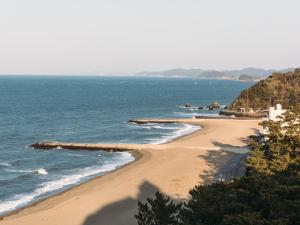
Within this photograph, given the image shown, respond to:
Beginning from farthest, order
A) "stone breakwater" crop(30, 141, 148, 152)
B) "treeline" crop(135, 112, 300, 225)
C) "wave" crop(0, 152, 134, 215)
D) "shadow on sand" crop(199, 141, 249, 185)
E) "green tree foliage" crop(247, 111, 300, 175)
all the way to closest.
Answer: "stone breakwater" crop(30, 141, 148, 152), "shadow on sand" crop(199, 141, 249, 185), "wave" crop(0, 152, 134, 215), "green tree foliage" crop(247, 111, 300, 175), "treeline" crop(135, 112, 300, 225)

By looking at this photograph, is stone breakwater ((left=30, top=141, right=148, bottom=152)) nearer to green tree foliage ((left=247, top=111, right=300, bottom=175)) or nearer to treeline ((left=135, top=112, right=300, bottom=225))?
green tree foliage ((left=247, top=111, right=300, bottom=175))

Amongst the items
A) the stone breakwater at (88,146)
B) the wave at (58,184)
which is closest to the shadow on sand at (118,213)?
Answer: the wave at (58,184)

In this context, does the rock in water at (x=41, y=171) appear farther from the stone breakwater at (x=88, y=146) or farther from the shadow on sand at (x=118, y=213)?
the stone breakwater at (x=88, y=146)

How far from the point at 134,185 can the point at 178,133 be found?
36.9 m

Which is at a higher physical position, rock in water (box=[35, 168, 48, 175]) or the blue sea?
rock in water (box=[35, 168, 48, 175])

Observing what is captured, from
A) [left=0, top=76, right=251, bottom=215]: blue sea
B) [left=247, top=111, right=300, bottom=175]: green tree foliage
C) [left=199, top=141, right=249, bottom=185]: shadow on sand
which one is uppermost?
[left=247, top=111, right=300, bottom=175]: green tree foliage

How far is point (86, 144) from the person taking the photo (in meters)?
62.3

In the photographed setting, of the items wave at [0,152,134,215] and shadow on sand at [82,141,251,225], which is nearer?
shadow on sand at [82,141,251,225]

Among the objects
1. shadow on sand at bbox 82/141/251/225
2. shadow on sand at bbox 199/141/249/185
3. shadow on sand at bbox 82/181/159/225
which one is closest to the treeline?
shadow on sand at bbox 82/181/159/225

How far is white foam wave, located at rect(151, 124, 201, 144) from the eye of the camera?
6802 cm

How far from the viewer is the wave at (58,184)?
36.1m

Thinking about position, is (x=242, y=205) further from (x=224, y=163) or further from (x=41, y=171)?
(x=41, y=171)

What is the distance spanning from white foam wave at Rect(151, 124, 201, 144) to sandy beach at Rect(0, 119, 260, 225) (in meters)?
3.52

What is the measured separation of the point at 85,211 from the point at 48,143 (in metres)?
31.1
